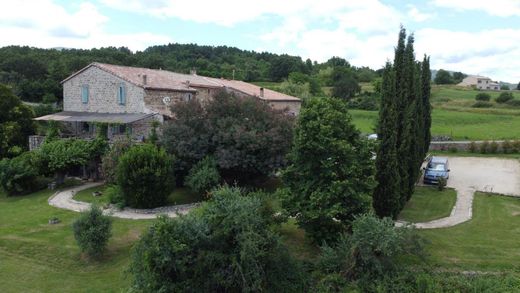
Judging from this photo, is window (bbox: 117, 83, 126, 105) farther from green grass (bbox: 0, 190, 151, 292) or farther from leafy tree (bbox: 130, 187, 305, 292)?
leafy tree (bbox: 130, 187, 305, 292)

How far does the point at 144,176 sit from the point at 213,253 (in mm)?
10859

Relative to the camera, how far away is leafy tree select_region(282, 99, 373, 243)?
15.2m

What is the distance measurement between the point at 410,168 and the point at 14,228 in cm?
2025

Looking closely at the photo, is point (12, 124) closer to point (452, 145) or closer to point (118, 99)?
point (118, 99)

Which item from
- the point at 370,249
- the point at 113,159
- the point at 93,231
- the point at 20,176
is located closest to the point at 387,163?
the point at 370,249

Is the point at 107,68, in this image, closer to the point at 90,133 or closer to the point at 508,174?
the point at 90,133

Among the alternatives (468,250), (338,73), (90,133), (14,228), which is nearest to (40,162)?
(90,133)

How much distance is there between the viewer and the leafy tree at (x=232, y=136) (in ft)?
78.7

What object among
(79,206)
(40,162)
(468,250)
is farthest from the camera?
(40,162)

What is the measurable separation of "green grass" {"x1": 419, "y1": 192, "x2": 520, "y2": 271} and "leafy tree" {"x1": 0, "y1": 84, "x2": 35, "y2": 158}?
32.8 metres

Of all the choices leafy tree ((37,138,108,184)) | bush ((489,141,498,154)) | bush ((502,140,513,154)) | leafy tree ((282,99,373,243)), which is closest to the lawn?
leafy tree ((37,138,108,184))

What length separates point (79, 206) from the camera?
80.6 ft

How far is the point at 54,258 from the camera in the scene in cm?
1814

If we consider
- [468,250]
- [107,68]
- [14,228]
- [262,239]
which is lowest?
[14,228]
